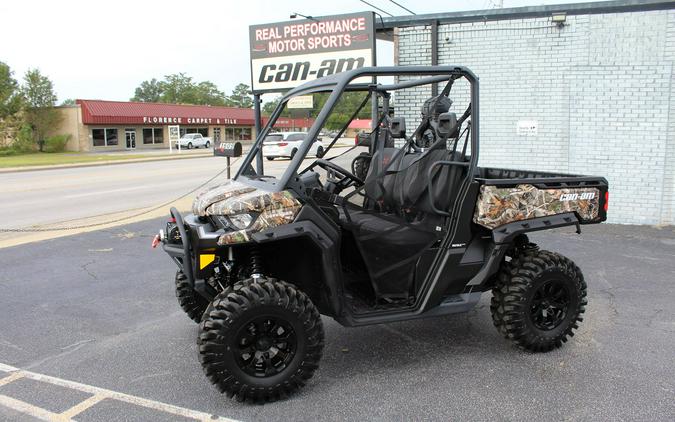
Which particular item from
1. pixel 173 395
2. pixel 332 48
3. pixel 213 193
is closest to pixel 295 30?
pixel 332 48

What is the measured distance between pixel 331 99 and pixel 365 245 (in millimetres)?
1045

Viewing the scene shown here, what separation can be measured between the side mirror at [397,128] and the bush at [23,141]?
46319 mm

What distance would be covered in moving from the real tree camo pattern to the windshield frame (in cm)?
29

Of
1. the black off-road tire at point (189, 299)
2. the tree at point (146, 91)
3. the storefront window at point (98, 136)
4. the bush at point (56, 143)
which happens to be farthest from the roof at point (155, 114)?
the tree at point (146, 91)

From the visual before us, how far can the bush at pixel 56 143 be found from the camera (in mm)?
45906

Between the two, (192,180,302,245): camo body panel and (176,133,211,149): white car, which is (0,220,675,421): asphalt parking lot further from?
(176,133,211,149): white car

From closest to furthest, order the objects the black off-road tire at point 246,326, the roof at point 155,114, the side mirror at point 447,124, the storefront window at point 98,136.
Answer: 1. the black off-road tire at point 246,326
2. the side mirror at point 447,124
3. the roof at point 155,114
4. the storefront window at point 98,136

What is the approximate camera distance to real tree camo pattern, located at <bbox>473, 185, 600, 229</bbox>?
4035 millimetres

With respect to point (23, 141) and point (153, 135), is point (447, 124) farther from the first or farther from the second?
point (153, 135)

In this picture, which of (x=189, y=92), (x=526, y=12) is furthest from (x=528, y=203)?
(x=189, y=92)

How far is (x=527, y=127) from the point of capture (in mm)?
9836

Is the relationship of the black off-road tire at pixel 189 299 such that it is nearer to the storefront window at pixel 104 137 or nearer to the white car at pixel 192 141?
the white car at pixel 192 141

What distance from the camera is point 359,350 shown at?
430 centimetres

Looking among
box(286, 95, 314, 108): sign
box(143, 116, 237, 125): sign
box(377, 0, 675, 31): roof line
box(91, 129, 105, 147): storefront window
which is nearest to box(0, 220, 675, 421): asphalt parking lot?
box(286, 95, 314, 108): sign
